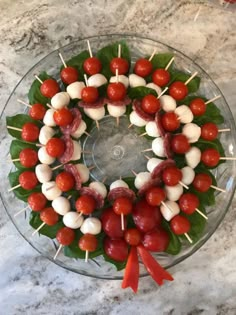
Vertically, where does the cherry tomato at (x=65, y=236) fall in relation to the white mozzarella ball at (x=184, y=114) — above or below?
below

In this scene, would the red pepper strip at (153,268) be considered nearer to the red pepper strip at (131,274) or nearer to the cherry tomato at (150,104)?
the red pepper strip at (131,274)

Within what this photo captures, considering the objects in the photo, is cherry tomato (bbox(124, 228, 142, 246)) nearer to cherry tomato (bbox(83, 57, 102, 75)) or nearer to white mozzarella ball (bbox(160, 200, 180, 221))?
white mozzarella ball (bbox(160, 200, 180, 221))

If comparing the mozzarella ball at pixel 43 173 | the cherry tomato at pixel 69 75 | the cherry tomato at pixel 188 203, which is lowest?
the cherry tomato at pixel 188 203

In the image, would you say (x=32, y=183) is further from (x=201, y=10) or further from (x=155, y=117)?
(x=201, y=10)

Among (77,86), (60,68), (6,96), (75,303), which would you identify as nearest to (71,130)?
(77,86)

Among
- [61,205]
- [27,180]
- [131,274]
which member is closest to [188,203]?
[131,274]

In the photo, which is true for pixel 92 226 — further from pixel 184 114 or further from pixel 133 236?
pixel 184 114

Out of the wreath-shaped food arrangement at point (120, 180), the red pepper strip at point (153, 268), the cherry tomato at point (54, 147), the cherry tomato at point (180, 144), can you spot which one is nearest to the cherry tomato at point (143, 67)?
the wreath-shaped food arrangement at point (120, 180)
